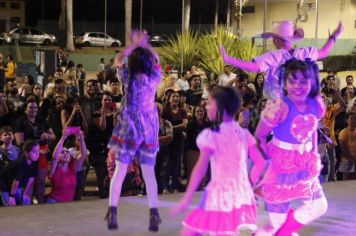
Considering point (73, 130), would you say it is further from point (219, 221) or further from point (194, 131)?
point (219, 221)

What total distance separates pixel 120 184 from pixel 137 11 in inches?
1756

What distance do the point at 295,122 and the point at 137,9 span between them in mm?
45232

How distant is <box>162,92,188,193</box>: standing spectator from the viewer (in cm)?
884

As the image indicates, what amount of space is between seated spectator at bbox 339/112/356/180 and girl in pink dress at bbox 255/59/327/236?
15.3ft

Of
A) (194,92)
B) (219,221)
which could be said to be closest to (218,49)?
(194,92)

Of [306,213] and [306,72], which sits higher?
[306,72]

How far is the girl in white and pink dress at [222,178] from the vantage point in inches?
174

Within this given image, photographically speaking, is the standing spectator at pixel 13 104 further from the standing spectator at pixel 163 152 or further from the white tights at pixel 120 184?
the white tights at pixel 120 184

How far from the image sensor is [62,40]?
43000mm

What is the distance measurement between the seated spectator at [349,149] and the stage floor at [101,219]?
7.24 feet

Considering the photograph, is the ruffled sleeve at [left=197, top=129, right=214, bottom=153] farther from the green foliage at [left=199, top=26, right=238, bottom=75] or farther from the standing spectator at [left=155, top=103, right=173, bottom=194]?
the green foliage at [left=199, top=26, right=238, bottom=75]

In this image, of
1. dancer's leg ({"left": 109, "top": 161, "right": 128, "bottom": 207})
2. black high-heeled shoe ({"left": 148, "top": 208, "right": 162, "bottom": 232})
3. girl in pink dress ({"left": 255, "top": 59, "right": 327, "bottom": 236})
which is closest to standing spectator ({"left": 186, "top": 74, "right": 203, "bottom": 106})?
black high-heeled shoe ({"left": 148, "top": 208, "right": 162, "bottom": 232})

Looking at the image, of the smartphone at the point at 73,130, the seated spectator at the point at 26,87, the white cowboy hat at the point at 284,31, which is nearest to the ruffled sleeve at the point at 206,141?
the white cowboy hat at the point at 284,31

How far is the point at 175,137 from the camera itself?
888 centimetres
